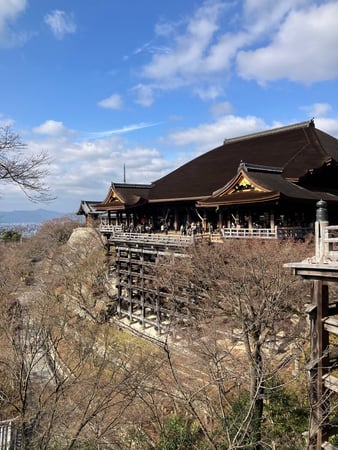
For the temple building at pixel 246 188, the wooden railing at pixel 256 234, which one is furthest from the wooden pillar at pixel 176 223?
the wooden railing at pixel 256 234

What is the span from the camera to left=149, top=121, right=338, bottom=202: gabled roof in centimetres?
2211

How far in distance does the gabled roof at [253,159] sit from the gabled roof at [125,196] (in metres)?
0.95

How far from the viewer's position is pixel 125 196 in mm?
27938

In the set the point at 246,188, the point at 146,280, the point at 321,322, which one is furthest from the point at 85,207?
the point at 321,322

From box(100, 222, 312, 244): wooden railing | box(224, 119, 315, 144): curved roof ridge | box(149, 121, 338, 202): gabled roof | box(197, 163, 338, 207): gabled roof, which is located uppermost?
box(224, 119, 315, 144): curved roof ridge

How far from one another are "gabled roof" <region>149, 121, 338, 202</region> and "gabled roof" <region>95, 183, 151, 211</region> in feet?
3.13

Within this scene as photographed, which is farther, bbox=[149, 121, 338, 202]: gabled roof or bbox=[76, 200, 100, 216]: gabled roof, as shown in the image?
bbox=[76, 200, 100, 216]: gabled roof

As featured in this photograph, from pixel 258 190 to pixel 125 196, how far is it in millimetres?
12725

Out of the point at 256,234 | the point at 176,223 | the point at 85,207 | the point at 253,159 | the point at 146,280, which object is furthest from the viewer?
the point at 85,207

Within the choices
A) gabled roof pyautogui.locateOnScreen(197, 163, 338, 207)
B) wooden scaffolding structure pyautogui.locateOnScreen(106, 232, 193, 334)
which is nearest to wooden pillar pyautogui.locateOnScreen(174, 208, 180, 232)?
wooden scaffolding structure pyautogui.locateOnScreen(106, 232, 193, 334)

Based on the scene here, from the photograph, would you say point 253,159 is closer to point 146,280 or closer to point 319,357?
point 146,280

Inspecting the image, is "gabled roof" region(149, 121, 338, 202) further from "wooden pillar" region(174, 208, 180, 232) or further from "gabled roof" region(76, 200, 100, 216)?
"gabled roof" region(76, 200, 100, 216)

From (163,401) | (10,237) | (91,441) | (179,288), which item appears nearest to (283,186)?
(179,288)

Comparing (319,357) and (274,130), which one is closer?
(319,357)
